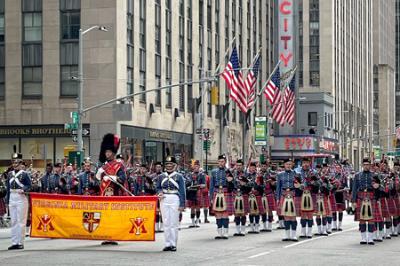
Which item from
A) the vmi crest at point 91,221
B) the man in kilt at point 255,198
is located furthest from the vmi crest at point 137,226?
the man in kilt at point 255,198

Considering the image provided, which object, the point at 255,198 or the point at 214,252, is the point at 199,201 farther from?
the point at 214,252

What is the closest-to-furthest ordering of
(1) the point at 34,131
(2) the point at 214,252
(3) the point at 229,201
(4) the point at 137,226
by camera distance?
(2) the point at 214,252
(4) the point at 137,226
(3) the point at 229,201
(1) the point at 34,131

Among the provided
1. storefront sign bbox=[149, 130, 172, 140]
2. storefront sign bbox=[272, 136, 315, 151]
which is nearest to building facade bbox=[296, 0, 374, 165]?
storefront sign bbox=[272, 136, 315, 151]

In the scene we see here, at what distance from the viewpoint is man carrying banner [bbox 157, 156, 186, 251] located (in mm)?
18312

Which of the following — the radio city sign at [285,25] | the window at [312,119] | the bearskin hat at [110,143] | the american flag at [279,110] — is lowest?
the bearskin hat at [110,143]

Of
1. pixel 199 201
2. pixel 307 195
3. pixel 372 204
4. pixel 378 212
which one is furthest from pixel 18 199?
pixel 199 201

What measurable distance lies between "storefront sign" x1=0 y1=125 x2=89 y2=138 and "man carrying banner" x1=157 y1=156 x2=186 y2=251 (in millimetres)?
31405

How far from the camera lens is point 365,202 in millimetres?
20891

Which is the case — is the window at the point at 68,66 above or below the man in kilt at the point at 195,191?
above

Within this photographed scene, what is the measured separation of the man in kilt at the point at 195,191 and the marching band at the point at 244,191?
65 centimetres

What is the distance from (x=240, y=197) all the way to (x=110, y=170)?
5.02 m

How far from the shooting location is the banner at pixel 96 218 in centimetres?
1833

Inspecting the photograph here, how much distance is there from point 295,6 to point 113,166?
79.8m

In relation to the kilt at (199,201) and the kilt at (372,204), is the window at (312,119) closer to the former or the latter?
the kilt at (199,201)
